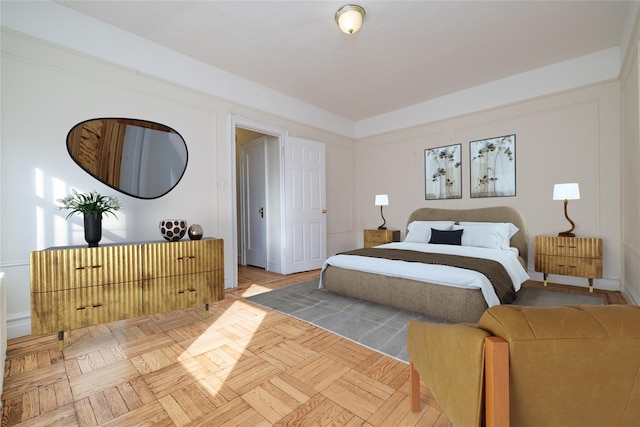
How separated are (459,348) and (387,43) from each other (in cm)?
333

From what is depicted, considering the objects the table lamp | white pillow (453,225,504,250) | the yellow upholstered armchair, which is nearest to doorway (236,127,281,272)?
white pillow (453,225,504,250)

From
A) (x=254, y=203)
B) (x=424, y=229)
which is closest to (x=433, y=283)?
(x=424, y=229)

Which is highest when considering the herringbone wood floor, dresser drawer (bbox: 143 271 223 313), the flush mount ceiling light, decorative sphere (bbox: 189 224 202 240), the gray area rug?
the flush mount ceiling light

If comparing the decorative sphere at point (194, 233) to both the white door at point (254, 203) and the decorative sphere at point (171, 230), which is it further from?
the white door at point (254, 203)

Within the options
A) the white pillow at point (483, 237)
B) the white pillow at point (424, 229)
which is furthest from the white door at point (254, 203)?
the white pillow at point (483, 237)

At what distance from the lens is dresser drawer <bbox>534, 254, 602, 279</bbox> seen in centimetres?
329

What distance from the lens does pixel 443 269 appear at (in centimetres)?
251

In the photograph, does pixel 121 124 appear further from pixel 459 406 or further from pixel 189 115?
pixel 459 406

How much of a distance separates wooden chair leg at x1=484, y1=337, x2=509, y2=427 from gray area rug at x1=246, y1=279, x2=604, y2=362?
130 cm

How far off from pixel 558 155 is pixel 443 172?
58.8 inches

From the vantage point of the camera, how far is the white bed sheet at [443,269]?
2342 millimetres

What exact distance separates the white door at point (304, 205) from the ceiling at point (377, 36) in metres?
1.10

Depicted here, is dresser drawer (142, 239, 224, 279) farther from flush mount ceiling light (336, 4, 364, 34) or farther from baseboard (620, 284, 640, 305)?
baseboard (620, 284, 640, 305)

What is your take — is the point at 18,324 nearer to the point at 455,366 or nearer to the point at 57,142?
the point at 57,142
